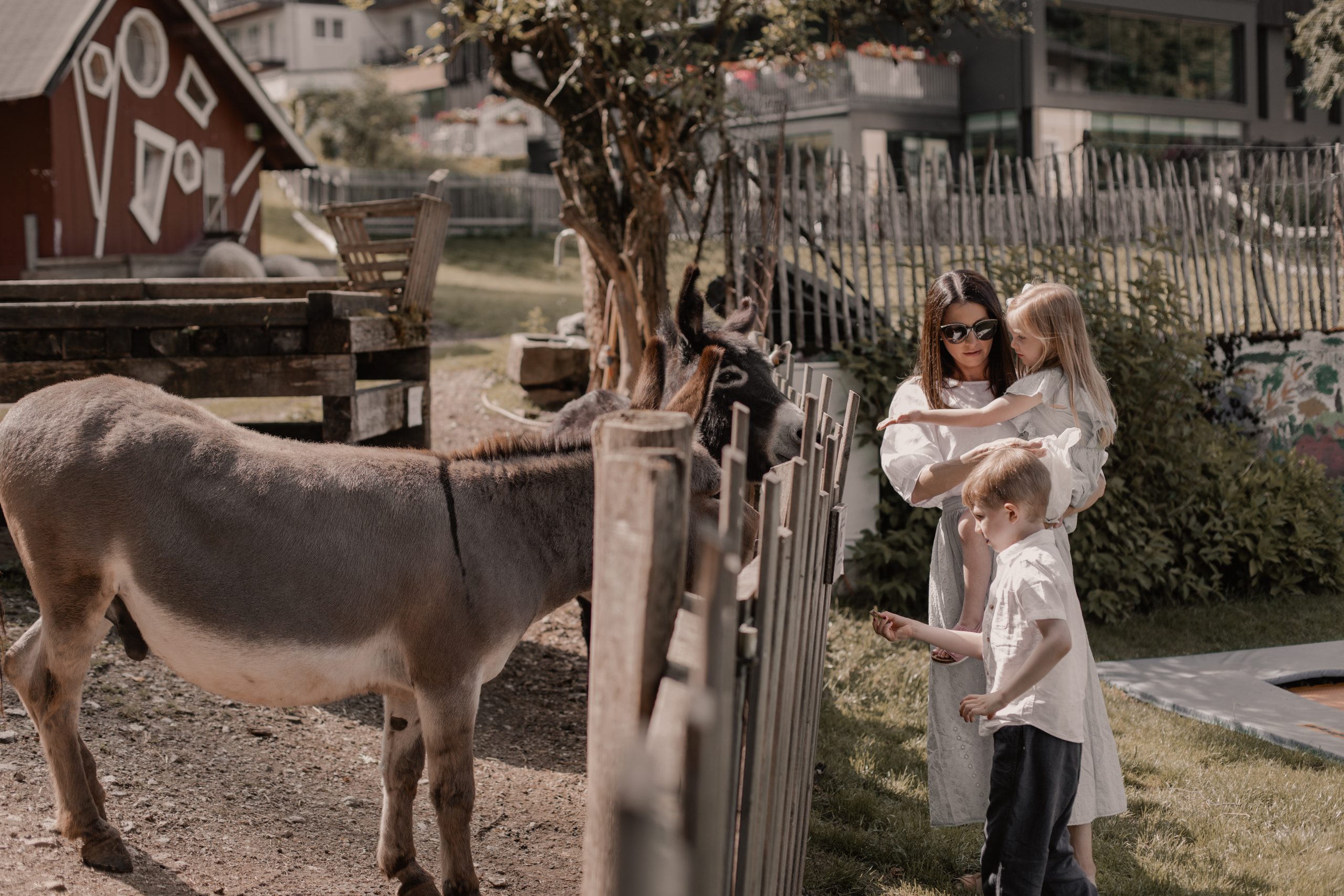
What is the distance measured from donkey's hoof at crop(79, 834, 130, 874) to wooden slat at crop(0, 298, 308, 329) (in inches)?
104

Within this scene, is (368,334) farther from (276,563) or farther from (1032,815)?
(1032,815)

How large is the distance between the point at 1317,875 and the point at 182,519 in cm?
424

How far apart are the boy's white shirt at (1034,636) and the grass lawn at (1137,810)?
1.22m

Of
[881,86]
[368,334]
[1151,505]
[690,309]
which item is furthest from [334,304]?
[881,86]

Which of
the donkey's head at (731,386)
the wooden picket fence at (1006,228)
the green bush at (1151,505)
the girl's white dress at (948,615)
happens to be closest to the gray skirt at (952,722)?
the girl's white dress at (948,615)

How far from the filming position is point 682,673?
1.97 m

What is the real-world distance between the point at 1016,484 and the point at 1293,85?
1441 inches

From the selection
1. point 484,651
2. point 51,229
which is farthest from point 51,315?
point 51,229

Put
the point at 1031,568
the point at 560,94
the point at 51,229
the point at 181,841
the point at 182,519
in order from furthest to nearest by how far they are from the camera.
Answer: the point at 51,229, the point at 560,94, the point at 181,841, the point at 182,519, the point at 1031,568

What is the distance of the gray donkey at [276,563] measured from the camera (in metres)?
3.43

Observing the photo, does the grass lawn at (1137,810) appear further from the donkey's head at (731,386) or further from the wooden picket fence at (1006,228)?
the wooden picket fence at (1006,228)

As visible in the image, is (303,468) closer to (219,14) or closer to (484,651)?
(484,651)

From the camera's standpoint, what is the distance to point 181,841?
393cm

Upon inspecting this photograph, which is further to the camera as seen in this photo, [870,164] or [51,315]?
[870,164]
